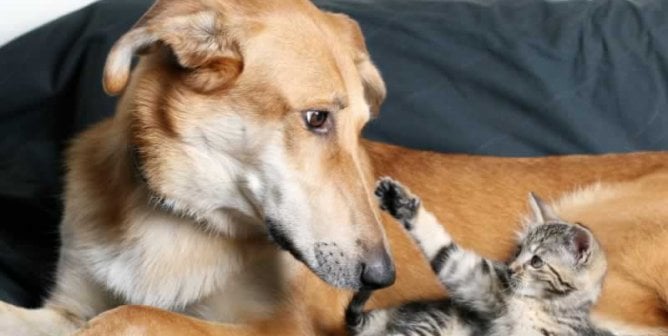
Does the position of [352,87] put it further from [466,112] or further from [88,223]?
[466,112]

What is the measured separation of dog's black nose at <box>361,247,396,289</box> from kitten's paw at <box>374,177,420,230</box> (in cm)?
21

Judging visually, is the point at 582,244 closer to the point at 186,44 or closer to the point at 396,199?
the point at 396,199

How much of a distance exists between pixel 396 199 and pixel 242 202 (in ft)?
1.06

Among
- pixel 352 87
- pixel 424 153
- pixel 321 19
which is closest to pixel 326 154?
pixel 352 87

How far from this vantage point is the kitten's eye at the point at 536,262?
2.08 m

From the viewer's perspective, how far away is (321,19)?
199 centimetres

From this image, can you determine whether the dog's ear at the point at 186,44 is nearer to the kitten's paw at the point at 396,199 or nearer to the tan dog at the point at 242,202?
the tan dog at the point at 242,202

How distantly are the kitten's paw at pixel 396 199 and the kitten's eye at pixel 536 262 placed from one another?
0.94ft

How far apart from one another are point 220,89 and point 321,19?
0.29m

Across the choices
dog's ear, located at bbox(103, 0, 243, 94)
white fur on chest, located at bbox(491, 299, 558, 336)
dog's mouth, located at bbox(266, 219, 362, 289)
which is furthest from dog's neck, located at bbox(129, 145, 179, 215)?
white fur on chest, located at bbox(491, 299, 558, 336)

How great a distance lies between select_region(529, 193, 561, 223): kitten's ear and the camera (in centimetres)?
223

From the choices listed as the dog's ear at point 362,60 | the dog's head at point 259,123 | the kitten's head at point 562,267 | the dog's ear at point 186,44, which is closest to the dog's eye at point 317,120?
the dog's head at point 259,123

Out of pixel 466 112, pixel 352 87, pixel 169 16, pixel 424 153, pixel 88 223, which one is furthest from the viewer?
pixel 466 112

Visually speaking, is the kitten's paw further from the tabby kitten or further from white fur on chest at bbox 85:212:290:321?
white fur on chest at bbox 85:212:290:321
